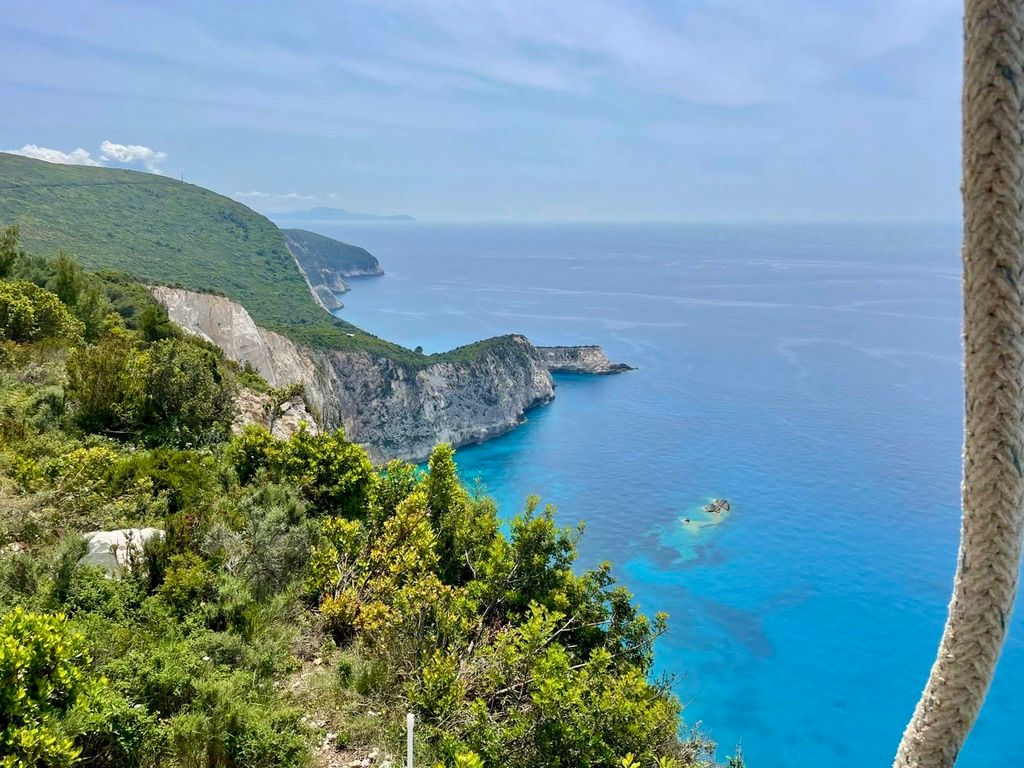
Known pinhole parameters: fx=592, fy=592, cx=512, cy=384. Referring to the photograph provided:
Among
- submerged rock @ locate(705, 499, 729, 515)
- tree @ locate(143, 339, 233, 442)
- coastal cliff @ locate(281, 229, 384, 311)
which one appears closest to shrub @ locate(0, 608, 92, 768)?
tree @ locate(143, 339, 233, 442)

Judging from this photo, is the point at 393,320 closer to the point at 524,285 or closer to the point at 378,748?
the point at 524,285

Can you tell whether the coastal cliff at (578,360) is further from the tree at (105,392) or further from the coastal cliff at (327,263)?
the tree at (105,392)

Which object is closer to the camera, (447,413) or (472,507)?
(472,507)

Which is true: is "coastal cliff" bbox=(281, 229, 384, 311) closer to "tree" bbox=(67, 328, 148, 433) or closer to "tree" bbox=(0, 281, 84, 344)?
"tree" bbox=(0, 281, 84, 344)

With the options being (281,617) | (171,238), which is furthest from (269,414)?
(171,238)

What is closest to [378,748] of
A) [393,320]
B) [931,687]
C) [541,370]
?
[931,687]

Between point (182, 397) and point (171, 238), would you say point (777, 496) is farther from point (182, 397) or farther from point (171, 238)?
point (171, 238)
